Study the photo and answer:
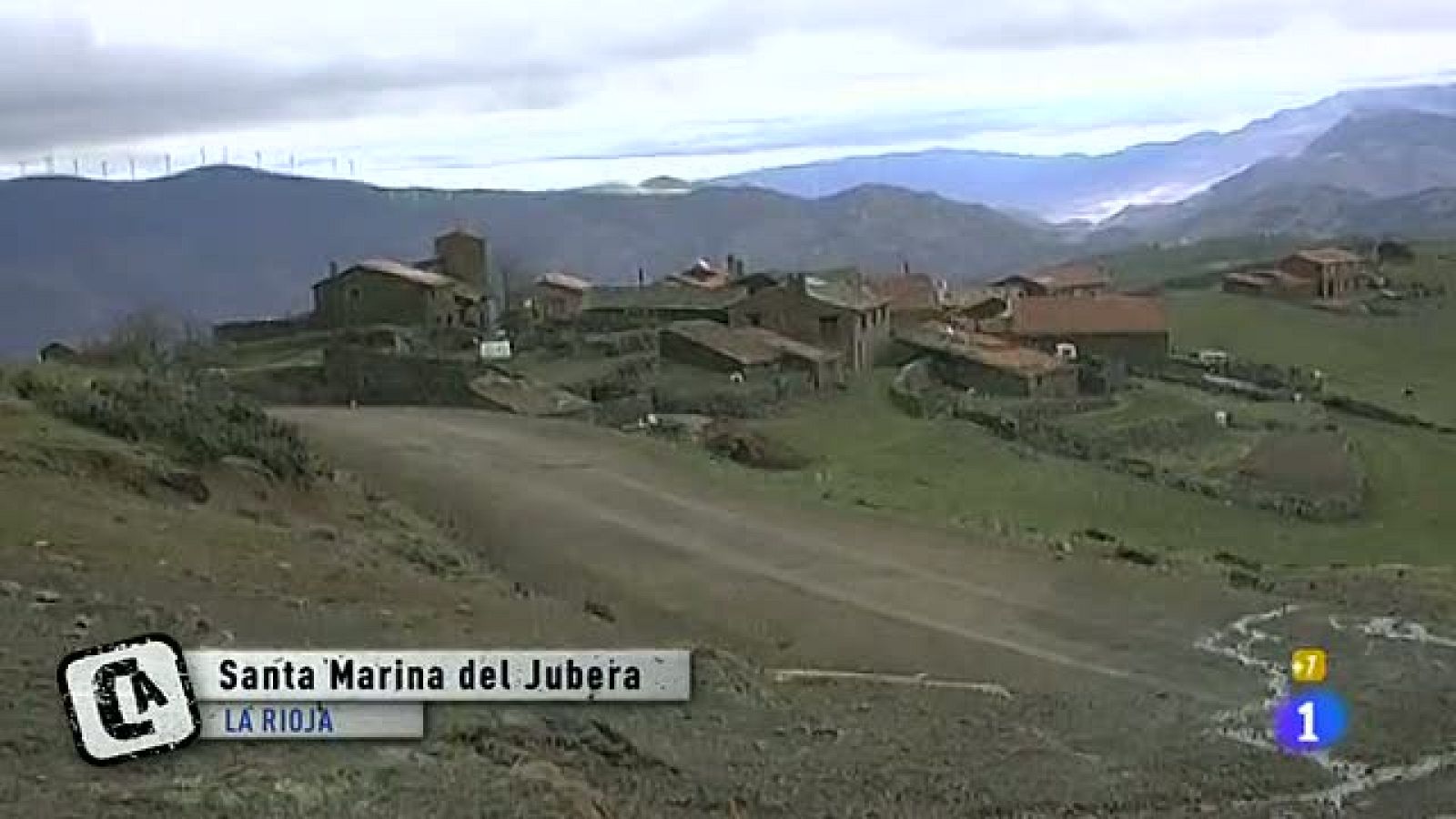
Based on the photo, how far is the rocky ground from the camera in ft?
44.9

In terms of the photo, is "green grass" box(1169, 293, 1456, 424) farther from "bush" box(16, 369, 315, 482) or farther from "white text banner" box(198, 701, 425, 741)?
"white text banner" box(198, 701, 425, 741)

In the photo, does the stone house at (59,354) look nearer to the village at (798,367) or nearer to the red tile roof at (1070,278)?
the village at (798,367)

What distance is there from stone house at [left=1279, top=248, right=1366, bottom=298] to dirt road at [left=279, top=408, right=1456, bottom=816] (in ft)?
240

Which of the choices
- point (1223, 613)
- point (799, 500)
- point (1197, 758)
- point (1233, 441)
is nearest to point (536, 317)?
point (1233, 441)

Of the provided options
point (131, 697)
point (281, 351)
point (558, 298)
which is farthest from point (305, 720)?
point (558, 298)

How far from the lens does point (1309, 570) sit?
3541 centimetres

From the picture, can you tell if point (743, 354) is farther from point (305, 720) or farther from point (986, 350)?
point (305, 720)

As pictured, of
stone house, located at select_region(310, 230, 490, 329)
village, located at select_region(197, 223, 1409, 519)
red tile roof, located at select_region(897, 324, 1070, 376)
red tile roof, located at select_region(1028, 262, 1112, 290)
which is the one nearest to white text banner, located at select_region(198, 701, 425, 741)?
village, located at select_region(197, 223, 1409, 519)

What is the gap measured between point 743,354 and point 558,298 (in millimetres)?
29711

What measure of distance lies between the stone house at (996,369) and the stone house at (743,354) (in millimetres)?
5027

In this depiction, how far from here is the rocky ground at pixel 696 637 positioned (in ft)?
44.9

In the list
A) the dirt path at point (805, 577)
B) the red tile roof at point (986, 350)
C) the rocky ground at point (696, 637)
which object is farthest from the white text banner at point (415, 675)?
the red tile roof at point (986, 350)

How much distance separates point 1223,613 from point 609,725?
47.4 feet

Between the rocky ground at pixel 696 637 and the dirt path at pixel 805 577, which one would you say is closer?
the rocky ground at pixel 696 637
